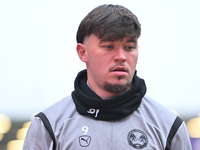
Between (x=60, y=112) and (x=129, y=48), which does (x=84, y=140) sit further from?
(x=129, y=48)

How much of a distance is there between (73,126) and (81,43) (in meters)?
0.58

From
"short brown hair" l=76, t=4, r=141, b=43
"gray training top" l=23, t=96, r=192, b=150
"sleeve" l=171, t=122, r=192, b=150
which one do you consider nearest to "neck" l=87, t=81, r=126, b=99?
"gray training top" l=23, t=96, r=192, b=150

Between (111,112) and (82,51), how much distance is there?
0.49m

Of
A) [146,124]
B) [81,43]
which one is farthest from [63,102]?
[146,124]

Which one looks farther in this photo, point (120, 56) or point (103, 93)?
point (103, 93)

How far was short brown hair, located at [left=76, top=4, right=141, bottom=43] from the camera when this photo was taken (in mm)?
2682

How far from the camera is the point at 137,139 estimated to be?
8.66 feet

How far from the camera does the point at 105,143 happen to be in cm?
262

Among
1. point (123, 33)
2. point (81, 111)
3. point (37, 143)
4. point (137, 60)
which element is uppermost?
point (123, 33)

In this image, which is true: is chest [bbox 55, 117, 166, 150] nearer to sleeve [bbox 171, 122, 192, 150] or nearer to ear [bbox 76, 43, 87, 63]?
sleeve [bbox 171, 122, 192, 150]

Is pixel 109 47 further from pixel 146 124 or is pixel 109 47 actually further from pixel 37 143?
pixel 37 143

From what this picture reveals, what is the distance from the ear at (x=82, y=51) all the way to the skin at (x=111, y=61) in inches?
2.2

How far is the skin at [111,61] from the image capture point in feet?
8.77

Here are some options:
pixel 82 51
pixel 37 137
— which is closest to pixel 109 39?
pixel 82 51
